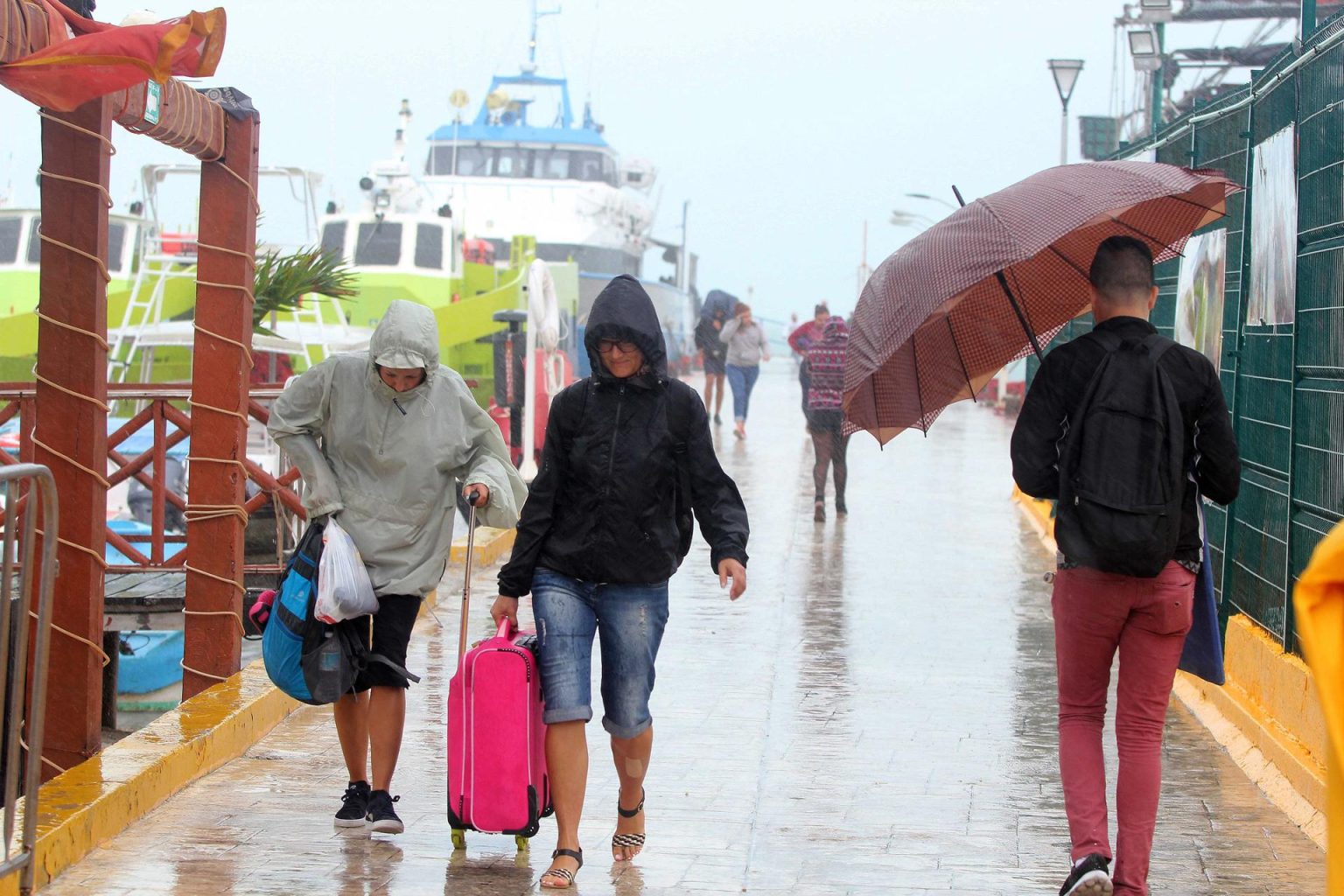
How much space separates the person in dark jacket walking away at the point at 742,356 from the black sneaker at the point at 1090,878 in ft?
60.6

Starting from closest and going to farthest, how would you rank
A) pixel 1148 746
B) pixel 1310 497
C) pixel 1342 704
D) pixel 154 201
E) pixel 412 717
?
pixel 1342 704
pixel 1148 746
pixel 1310 497
pixel 412 717
pixel 154 201

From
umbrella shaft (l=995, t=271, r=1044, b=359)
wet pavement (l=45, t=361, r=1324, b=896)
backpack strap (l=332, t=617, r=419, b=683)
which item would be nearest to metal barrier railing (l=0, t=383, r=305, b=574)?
wet pavement (l=45, t=361, r=1324, b=896)

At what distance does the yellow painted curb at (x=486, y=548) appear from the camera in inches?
470

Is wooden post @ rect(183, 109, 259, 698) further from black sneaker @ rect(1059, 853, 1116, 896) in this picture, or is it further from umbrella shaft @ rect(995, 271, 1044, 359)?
black sneaker @ rect(1059, 853, 1116, 896)

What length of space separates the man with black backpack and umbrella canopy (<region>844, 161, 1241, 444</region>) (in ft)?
0.74

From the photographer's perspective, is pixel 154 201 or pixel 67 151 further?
pixel 154 201

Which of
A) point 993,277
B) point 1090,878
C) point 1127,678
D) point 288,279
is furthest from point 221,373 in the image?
point 288,279

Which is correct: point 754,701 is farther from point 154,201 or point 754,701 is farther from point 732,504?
point 154,201

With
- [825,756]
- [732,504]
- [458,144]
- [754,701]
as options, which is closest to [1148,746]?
[732,504]

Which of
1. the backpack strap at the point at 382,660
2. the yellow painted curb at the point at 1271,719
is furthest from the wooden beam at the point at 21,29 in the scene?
the yellow painted curb at the point at 1271,719

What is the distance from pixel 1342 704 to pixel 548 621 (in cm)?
300

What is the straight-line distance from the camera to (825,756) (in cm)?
684

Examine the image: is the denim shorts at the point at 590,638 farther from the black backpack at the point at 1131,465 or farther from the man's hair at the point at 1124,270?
the man's hair at the point at 1124,270

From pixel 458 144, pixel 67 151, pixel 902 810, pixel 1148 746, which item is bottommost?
pixel 902 810
